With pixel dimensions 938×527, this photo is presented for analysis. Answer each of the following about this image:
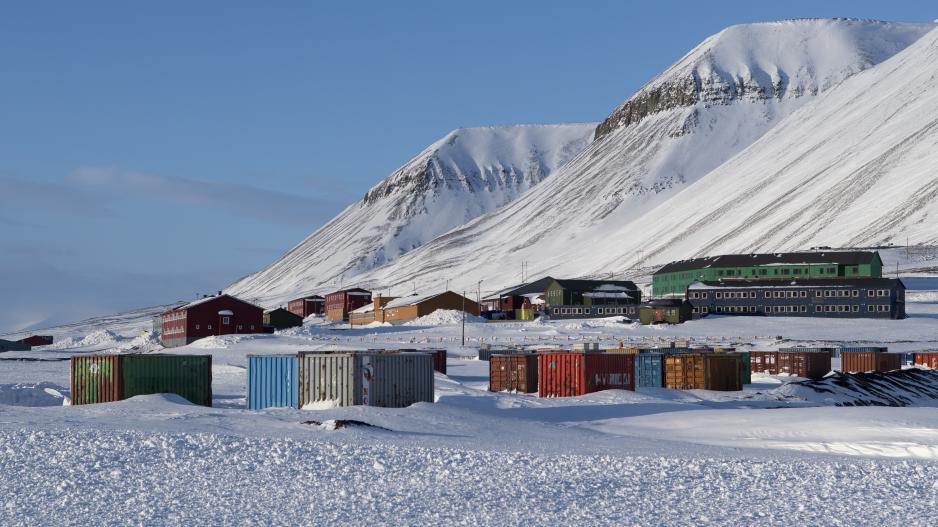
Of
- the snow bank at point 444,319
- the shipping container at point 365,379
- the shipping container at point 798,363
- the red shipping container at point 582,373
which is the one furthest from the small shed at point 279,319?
the shipping container at point 365,379

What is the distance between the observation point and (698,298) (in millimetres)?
121500

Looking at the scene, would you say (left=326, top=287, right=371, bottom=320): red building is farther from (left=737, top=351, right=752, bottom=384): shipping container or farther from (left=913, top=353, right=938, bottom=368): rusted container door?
(left=737, top=351, right=752, bottom=384): shipping container

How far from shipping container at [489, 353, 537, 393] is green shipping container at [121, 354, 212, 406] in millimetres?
14641

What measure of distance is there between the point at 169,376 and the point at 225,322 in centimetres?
7043

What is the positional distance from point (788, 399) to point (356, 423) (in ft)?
69.8

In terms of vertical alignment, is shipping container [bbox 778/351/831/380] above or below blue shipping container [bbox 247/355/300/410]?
below

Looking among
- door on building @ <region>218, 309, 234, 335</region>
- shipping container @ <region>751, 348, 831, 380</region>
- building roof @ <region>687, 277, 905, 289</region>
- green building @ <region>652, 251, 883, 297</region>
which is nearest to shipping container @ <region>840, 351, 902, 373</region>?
shipping container @ <region>751, 348, 831, 380</region>

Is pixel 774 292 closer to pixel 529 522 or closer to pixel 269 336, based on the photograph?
pixel 269 336

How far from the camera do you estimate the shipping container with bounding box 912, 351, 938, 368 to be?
213 ft

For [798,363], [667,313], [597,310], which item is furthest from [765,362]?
[597,310]

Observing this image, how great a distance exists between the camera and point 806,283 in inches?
4663

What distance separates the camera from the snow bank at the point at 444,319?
120 m

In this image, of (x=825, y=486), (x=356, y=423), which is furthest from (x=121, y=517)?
(x=825, y=486)

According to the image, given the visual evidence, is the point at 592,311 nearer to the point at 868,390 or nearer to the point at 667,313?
the point at 667,313
